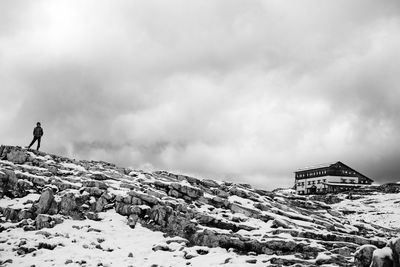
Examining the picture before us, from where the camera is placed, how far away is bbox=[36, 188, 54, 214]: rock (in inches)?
1121

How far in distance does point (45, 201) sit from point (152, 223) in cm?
888

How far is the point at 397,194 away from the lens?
67.4 meters

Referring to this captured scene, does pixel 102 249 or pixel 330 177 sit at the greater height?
pixel 330 177

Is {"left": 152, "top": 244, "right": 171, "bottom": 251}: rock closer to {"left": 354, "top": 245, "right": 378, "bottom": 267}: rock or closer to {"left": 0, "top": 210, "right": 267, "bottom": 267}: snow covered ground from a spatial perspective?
{"left": 0, "top": 210, "right": 267, "bottom": 267}: snow covered ground

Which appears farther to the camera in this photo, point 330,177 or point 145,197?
point 330,177

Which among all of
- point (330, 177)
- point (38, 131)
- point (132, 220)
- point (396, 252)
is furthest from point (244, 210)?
point (330, 177)

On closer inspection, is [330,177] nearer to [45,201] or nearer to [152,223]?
[152,223]

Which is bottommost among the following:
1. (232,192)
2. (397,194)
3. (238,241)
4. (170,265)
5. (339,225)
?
(170,265)

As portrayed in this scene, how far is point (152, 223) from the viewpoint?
2931 centimetres

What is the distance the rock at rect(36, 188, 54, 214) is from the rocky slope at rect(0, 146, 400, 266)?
0.25ft

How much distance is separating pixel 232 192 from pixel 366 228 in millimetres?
14869

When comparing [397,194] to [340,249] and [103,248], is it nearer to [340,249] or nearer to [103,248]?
[340,249]

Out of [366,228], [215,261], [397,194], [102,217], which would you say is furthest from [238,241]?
[397,194]

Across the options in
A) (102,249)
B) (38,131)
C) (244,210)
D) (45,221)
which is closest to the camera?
(102,249)
